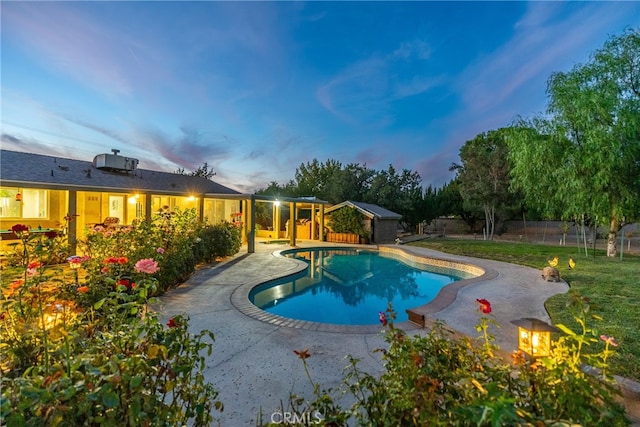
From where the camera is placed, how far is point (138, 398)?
1316 mm

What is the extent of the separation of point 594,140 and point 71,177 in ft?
65.3

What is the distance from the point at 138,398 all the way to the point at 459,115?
21117 mm

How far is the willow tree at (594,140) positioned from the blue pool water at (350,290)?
6046 mm

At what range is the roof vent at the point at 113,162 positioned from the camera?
42.5ft

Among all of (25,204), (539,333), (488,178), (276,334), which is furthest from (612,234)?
(25,204)

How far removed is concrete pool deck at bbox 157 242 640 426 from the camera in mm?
3258

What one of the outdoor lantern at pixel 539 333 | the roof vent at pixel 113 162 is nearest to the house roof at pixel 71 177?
the roof vent at pixel 113 162

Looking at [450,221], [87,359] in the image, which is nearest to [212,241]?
[87,359]

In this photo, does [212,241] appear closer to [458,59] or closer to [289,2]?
[289,2]

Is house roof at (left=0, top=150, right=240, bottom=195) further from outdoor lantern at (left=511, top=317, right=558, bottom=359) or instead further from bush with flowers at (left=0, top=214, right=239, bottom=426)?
outdoor lantern at (left=511, top=317, right=558, bottom=359)

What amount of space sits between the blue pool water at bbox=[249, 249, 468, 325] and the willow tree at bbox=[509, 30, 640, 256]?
238 inches

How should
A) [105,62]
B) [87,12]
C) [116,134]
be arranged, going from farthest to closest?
[116,134]
[105,62]
[87,12]

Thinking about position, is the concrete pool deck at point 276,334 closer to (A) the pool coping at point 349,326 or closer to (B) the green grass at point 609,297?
(A) the pool coping at point 349,326

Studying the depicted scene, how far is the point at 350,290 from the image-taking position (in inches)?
376
